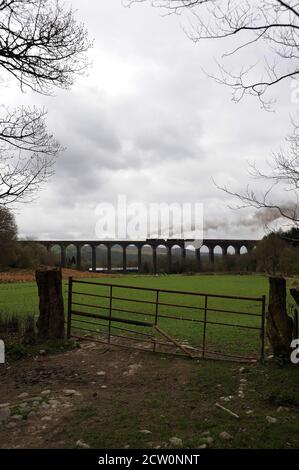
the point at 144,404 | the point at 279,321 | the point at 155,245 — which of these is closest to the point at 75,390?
the point at 144,404

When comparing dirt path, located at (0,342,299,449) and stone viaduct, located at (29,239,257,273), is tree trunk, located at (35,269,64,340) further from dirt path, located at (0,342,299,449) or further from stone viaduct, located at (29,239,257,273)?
stone viaduct, located at (29,239,257,273)

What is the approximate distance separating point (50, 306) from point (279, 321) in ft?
17.3

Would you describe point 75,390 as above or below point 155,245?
below

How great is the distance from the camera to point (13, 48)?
7.99 m

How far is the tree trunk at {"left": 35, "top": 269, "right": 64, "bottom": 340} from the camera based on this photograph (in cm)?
973

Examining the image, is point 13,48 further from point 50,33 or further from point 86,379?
point 86,379

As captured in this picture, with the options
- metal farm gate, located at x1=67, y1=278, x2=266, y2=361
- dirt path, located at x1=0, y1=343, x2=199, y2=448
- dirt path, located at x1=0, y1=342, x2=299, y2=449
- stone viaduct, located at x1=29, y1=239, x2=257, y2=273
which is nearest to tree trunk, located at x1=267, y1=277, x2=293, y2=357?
metal farm gate, located at x1=67, y1=278, x2=266, y2=361

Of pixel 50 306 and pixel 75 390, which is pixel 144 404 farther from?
pixel 50 306

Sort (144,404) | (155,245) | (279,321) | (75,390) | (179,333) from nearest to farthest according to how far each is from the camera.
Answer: (144,404) → (75,390) → (279,321) → (179,333) → (155,245)

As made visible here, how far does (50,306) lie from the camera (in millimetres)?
9805

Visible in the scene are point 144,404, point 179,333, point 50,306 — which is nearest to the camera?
point 144,404

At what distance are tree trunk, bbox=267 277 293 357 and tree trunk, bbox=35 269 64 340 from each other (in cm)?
486

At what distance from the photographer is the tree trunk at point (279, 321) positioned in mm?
7523

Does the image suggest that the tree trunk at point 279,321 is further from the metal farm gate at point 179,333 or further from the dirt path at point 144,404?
the dirt path at point 144,404
